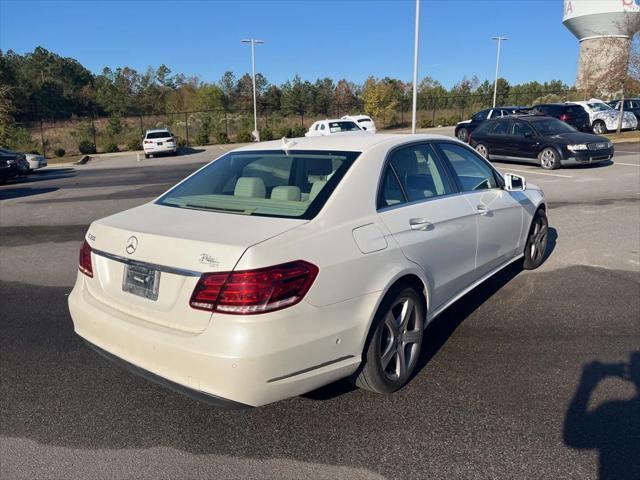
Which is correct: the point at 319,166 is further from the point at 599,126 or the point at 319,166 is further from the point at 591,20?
the point at 591,20

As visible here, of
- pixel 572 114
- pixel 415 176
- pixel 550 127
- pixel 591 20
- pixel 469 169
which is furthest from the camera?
pixel 591 20

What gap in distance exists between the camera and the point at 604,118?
26.7 m

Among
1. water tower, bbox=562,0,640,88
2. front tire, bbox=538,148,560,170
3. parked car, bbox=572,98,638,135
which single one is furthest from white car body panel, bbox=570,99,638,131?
water tower, bbox=562,0,640,88

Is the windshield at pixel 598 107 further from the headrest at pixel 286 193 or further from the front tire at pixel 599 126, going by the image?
the headrest at pixel 286 193

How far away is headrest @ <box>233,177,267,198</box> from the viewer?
3.67 meters

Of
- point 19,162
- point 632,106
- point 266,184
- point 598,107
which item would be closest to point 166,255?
point 266,184

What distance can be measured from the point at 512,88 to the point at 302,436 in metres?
80.0

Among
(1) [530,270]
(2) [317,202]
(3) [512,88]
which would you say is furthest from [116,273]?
(3) [512,88]

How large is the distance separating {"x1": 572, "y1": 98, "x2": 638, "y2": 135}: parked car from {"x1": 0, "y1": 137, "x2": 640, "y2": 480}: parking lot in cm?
2440

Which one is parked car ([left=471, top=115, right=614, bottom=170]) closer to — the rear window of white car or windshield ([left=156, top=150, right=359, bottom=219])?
windshield ([left=156, top=150, right=359, bottom=219])

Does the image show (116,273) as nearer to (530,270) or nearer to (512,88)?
(530,270)

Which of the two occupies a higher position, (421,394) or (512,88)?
(512,88)

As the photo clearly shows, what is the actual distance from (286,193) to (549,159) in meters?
14.0

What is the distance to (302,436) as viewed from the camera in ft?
9.93
